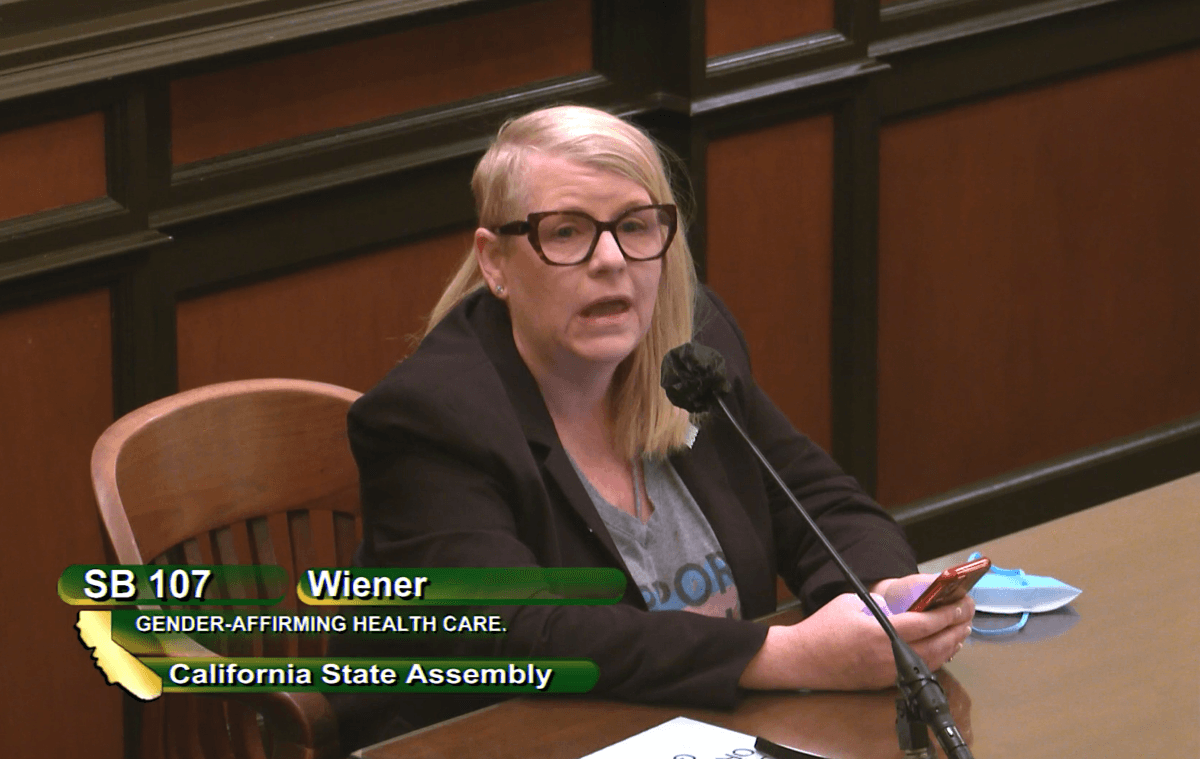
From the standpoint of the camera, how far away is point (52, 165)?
8.25ft

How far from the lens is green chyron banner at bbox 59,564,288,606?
1.91m

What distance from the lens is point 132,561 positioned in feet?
6.32

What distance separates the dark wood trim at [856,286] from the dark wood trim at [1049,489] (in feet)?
0.79

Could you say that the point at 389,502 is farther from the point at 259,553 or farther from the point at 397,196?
the point at 397,196

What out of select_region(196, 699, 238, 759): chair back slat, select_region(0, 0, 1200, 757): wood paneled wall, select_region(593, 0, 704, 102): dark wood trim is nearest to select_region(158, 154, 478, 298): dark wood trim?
select_region(0, 0, 1200, 757): wood paneled wall

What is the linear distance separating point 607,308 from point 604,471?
0.65 feet

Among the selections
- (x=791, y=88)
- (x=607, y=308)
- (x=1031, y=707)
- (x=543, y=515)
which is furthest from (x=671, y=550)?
(x=791, y=88)

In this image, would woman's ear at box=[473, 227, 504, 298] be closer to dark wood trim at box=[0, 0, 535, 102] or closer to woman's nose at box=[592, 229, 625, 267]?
woman's nose at box=[592, 229, 625, 267]

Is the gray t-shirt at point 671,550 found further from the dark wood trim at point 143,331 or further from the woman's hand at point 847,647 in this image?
the dark wood trim at point 143,331

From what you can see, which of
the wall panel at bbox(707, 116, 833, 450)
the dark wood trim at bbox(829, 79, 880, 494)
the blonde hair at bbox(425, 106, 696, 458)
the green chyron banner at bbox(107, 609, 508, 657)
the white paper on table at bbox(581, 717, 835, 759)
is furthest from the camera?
the dark wood trim at bbox(829, 79, 880, 494)

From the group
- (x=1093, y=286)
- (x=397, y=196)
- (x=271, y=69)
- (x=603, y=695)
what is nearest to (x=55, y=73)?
(x=271, y=69)

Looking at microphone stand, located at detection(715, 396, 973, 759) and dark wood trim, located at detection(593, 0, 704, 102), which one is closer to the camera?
microphone stand, located at detection(715, 396, 973, 759)

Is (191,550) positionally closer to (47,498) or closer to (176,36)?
(47,498)

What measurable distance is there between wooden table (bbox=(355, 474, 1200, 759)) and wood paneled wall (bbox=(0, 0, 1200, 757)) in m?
1.21
